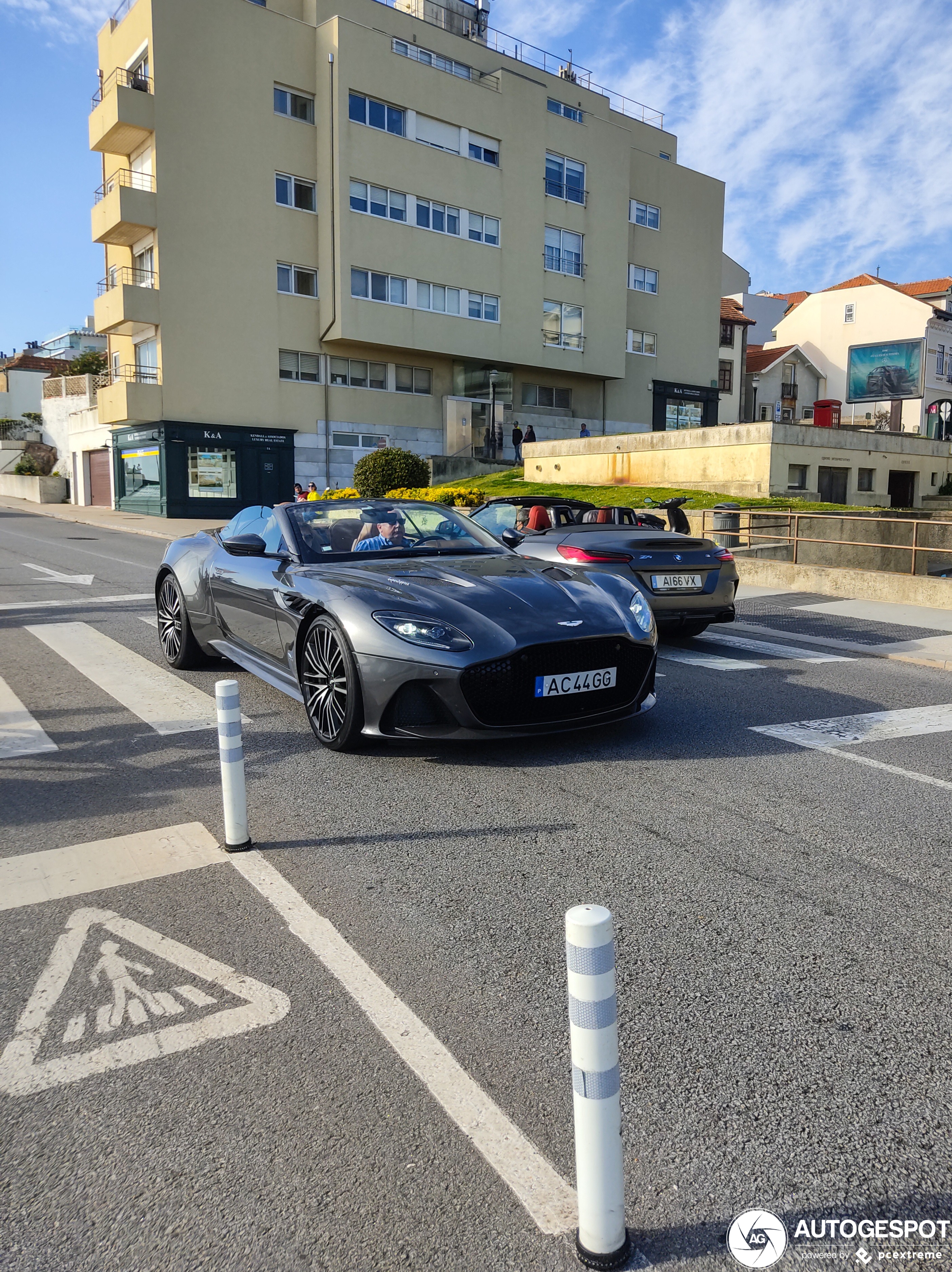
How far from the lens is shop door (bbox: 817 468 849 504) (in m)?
29.4

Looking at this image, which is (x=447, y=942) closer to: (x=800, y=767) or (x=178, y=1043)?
(x=178, y=1043)

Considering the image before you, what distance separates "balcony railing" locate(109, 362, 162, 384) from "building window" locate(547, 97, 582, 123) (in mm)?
22057

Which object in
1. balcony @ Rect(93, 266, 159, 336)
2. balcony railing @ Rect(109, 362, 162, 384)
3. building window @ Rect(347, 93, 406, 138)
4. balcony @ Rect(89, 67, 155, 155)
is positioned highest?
building window @ Rect(347, 93, 406, 138)

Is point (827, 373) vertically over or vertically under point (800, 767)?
over

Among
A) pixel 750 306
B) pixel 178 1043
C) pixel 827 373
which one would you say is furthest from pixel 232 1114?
pixel 750 306

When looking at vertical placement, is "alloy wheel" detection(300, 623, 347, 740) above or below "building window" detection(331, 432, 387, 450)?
below

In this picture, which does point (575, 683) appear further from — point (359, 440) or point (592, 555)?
point (359, 440)

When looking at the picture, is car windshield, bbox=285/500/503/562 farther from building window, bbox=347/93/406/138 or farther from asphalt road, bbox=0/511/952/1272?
building window, bbox=347/93/406/138

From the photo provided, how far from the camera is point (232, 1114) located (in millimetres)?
2344

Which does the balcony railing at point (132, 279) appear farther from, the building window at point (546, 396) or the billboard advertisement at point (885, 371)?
the billboard advertisement at point (885, 371)

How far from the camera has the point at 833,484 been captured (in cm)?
3005

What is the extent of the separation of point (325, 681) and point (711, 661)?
445cm

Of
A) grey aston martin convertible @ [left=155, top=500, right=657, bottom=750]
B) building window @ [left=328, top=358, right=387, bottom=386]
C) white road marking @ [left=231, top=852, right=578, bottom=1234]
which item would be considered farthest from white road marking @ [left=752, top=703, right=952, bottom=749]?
building window @ [left=328, top=358, right=387, bottom=386]

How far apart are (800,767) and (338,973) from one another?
3187 millimetres
